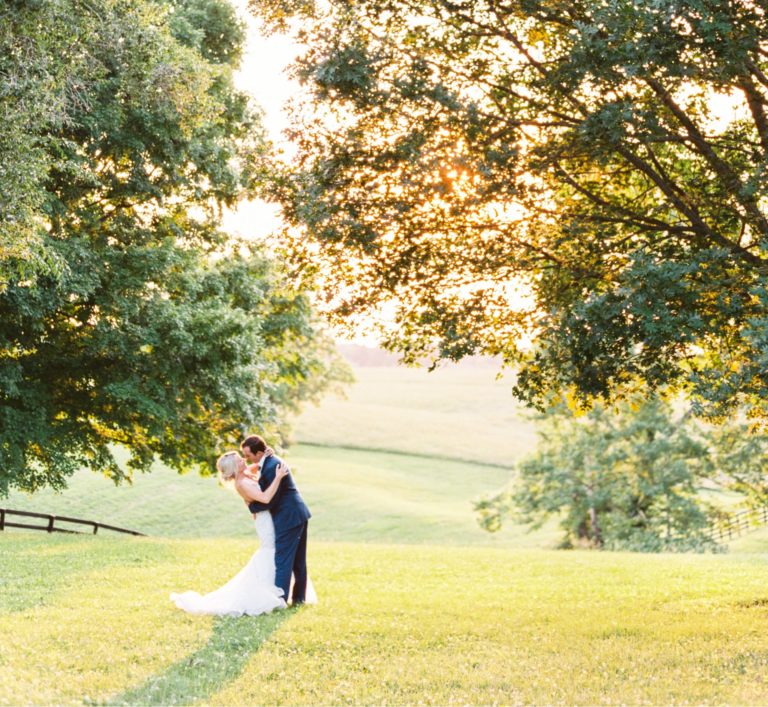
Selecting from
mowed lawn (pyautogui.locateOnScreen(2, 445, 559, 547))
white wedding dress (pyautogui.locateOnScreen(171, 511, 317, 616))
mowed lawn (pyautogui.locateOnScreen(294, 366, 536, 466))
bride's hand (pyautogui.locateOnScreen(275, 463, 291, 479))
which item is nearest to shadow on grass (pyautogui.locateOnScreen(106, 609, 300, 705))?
white wedding dress (pyautogui.locateOnScreen(171, 511, 317, 616))

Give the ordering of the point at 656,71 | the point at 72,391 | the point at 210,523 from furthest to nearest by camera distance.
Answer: the point at 210,523
the point at 72,391
the point at 656,71

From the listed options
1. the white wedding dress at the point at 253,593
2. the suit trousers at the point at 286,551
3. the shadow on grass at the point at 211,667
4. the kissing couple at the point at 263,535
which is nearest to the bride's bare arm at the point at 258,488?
the kissing couple at the point at 263,535

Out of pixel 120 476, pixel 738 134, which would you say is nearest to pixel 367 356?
pixel 120 476

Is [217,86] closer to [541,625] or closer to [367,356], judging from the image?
[541,625]

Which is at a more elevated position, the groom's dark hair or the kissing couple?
the groom's dark hair

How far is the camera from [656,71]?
11.0 metres

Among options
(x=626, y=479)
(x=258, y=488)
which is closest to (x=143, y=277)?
(x=258, y=488)

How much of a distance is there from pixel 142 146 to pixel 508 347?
9.84 m

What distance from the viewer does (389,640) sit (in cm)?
1111

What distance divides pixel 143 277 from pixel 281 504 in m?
8.58

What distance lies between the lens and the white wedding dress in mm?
12422

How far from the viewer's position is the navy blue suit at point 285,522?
12.8 meters

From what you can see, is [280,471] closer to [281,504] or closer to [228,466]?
[281,504]

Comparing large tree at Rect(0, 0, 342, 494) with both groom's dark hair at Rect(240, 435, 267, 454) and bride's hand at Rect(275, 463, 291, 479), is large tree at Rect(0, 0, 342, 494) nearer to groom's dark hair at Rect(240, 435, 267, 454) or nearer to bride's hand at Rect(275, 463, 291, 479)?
groom's dark hair at Rect(240, 435, 267, 454)
